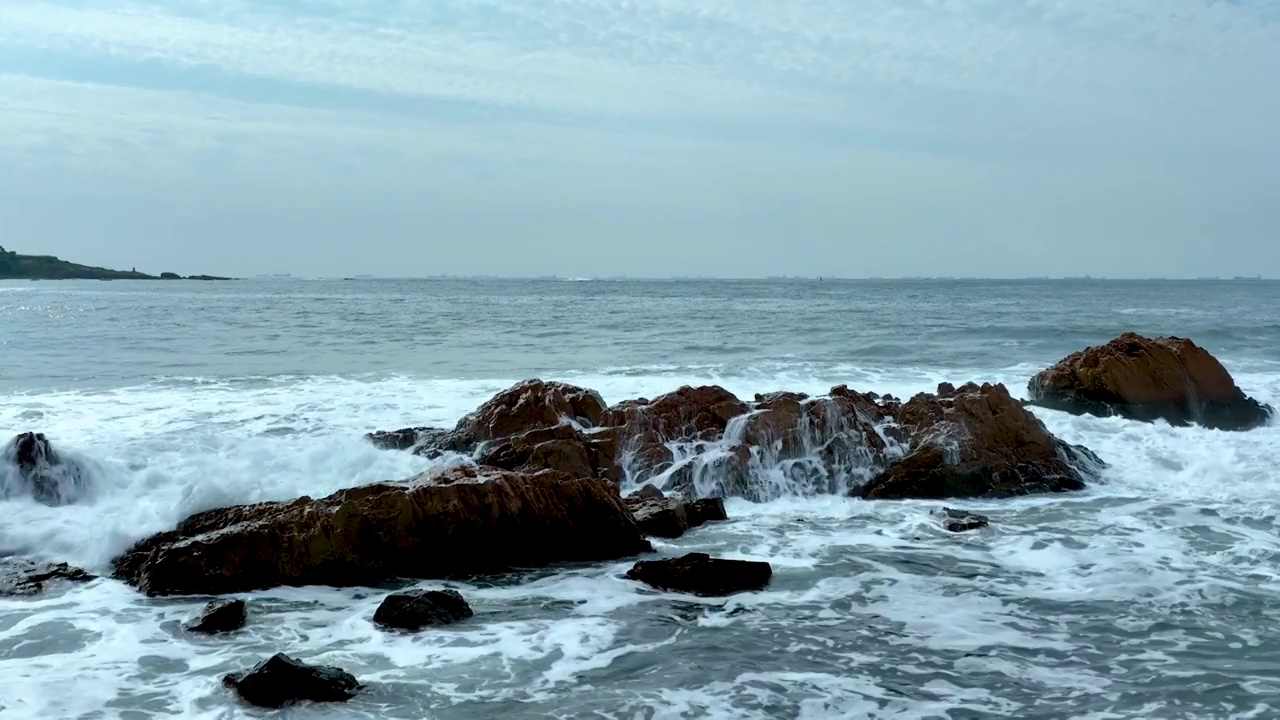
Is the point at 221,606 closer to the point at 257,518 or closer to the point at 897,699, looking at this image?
the point at 257,518

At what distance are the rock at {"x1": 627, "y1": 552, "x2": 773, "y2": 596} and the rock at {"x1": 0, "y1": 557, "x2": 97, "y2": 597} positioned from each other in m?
4.53

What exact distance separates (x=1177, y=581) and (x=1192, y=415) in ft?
26.6

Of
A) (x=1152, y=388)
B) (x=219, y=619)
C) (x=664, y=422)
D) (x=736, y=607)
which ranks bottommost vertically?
(x=736, y=607)

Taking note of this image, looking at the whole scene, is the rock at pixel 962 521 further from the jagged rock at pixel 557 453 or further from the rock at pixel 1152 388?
the rock at pixel 1152 388

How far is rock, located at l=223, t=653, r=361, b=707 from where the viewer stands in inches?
227

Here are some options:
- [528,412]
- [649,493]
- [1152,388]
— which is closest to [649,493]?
[649,493]

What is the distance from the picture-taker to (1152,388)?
15445mm

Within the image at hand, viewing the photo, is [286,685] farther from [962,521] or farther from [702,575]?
[962,521]

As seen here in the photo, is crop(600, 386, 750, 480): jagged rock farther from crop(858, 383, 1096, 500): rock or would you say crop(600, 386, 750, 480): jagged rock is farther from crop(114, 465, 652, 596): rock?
crop(114, 465, 652, 596): rock

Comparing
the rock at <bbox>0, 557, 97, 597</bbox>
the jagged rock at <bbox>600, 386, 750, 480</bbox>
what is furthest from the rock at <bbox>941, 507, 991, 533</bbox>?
the rock at <bbox>0, 557, 97, 597</bbox>

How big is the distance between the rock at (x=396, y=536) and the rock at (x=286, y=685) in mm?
2244

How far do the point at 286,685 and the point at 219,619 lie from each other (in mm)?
1506

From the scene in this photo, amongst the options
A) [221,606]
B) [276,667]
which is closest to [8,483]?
[221,606]

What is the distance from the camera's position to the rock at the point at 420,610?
709cm
